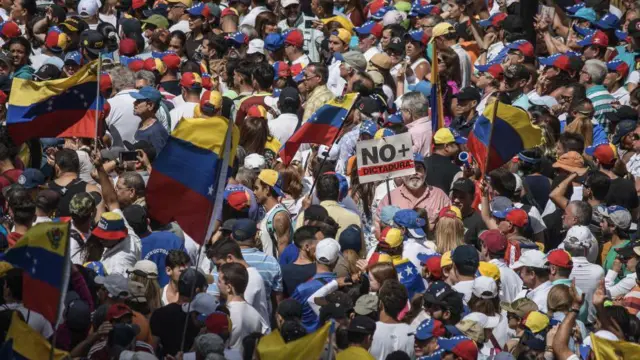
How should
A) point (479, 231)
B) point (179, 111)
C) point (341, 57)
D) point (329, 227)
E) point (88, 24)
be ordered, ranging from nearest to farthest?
point (329, 227) → point (479, 231) → point (179, 111) → point (341, 57) → point (88, 24)

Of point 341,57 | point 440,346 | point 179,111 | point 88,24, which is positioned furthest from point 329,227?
point 88,24

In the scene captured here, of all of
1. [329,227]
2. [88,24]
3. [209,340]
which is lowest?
[88,24]

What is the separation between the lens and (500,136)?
14094 millimetres

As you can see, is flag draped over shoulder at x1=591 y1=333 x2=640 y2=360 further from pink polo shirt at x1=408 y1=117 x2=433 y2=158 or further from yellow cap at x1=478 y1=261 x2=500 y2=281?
pink polo shirt at x1=408 y1=117 x2=433 y2=158

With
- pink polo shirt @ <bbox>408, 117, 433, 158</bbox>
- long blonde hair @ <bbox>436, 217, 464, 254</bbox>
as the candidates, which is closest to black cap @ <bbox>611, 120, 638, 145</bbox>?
pink polo shirt @ <bbox>408, 117, 433, 158</bbox>

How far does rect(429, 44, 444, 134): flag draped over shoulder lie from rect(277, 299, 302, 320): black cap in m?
4.77

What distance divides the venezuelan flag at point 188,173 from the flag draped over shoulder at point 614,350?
9.98 ft

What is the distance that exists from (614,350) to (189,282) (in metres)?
2.80

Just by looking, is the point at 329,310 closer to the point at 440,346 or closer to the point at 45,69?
the point at 440,346

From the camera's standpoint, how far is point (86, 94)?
1391cm

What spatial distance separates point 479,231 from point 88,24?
7.29 m

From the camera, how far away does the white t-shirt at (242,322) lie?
36.0 feet

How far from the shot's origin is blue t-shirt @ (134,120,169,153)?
1487 centimetres

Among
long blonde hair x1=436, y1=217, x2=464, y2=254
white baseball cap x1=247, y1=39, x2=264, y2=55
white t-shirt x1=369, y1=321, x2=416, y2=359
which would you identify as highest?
white t-shirt x1=369, y1=321, x2=416, y2=359
